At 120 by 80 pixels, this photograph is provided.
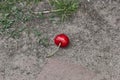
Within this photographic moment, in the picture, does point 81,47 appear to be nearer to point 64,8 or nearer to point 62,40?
point 62,40

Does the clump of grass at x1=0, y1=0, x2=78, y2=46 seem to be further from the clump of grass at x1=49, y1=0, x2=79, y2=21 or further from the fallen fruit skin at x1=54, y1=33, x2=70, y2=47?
the fallen fruit skin at x1=54, y1=33, x2=70, y2=47

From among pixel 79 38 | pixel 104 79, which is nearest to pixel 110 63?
pixel 104 79

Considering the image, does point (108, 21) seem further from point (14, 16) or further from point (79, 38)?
point (14, 16)

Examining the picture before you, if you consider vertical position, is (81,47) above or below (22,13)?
below

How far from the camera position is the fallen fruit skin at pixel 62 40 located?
3193 mm

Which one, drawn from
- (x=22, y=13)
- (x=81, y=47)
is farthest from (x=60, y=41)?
(x=22, y=13)

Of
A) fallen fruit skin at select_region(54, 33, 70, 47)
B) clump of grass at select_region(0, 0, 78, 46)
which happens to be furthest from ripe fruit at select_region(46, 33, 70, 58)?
clump of grass at select_region(0, 0, 78, 46)

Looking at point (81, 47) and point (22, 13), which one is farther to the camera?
point (22, 13)

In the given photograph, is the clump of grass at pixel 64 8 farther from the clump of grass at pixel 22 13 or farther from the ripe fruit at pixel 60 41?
the ripe fruit at pixel 60 41

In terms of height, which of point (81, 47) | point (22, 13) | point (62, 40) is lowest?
point (81, 47)

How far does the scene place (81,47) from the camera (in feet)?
10.8

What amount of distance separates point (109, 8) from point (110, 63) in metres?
0.66

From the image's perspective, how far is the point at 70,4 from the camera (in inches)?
138

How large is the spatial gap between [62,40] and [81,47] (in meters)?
0.21
